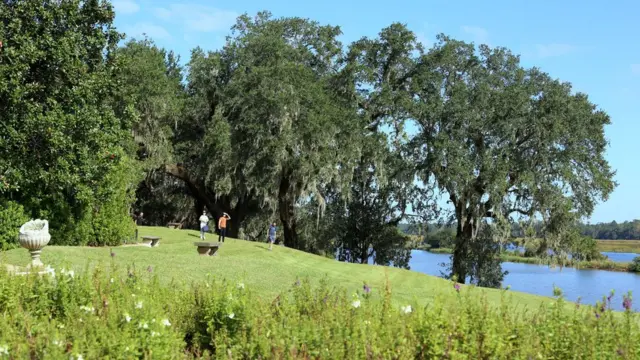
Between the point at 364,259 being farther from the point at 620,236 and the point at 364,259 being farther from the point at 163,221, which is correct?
the point at 620,236

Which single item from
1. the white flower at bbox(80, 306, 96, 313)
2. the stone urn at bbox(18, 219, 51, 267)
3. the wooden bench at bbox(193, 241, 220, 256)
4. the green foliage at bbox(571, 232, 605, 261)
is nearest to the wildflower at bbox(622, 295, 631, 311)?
the white flower at bbox(80, 306, 96, 313)

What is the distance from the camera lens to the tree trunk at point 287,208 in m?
30.2

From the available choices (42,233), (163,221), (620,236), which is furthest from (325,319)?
(620,236)

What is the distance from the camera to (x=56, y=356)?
4.64m

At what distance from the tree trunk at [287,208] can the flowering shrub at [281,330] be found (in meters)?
22.5

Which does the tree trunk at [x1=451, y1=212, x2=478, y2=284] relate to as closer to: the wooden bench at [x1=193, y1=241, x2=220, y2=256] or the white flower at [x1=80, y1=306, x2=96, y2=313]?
the wooden bench at [x1=193, y1=241, x2=220, y2=256]

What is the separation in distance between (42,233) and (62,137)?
735 cm

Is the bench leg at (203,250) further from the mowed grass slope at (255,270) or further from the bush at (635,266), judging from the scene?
the bush at (635,266)

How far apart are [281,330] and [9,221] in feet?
50.1

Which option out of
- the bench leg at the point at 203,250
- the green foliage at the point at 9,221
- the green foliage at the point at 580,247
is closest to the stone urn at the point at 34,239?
the green foliage at the point at 9,221

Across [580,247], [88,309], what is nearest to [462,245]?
[580,247]

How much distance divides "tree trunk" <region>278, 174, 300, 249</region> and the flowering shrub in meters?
22.5

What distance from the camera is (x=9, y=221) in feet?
59.0

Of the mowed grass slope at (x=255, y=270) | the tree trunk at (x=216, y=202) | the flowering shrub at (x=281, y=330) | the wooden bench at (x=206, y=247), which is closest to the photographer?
the flowering shrub at (x=281, y=330)
